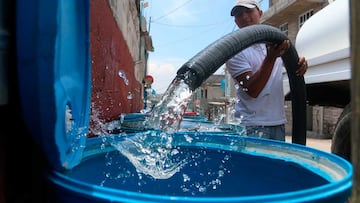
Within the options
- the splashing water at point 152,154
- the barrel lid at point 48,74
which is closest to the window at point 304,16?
the splashing water at point 152,154

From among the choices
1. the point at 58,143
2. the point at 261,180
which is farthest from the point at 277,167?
the point at 58,143

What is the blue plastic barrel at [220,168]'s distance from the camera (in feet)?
→ 3.67

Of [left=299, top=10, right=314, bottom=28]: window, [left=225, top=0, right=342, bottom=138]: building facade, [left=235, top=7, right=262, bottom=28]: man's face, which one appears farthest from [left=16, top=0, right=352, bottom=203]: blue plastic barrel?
[left=299, top=10, right=314, bottom=28]: window

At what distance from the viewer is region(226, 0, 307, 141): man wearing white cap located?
91.6 inches

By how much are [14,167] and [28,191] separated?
83 millimetres

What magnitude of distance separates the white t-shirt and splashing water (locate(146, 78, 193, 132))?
89cm

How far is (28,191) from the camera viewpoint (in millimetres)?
902

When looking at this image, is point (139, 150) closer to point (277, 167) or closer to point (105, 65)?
point (277, 167)

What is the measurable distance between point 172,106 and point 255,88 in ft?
3.16

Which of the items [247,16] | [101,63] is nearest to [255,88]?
[247,16]

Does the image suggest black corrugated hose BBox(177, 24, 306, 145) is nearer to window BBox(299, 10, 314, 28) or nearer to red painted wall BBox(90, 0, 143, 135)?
red painted wall BBox(90, 0, 143, 135)

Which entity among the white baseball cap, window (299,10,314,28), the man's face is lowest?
the man's face

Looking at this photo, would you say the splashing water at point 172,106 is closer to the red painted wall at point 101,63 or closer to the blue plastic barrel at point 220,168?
the blue plastic barrel at point 220,168

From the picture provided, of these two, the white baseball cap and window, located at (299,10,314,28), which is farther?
window, located at (299,10,314,28)
